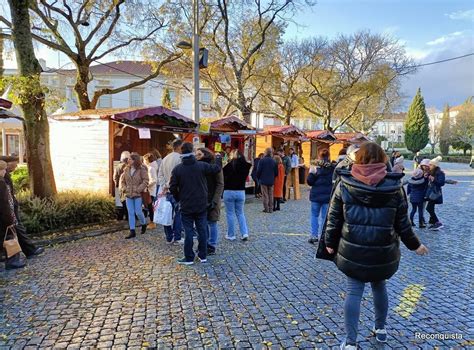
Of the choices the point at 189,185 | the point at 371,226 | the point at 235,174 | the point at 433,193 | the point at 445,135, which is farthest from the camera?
the point at 445,135

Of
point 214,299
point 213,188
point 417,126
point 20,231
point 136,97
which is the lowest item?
point 214,299

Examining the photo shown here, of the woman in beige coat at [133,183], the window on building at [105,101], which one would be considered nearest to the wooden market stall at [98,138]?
the woman in beige coat at [133,183]

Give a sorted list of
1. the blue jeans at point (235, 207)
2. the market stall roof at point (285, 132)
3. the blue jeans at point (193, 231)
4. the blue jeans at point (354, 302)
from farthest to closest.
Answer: the market stall roof at point (285, 132) → the blue jeans at point (235, 207) → the blue jeans at point (193, 231) → the blue jeans at point (354, 302)

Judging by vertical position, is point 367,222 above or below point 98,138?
below

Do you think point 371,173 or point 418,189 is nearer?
point 371,173

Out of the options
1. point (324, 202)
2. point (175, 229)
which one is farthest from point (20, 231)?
point (324, 202)

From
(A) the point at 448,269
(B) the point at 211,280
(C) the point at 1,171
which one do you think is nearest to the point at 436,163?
(A) the point at 448,269

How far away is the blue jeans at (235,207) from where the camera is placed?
22.3 feet

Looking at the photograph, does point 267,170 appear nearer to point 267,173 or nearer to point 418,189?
point 267,173

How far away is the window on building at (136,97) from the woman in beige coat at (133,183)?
125 feet

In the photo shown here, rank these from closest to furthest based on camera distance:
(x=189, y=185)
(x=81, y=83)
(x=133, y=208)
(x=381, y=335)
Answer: (x=381, y=335), (x=189, y=185), (x=133, y=208), (x=81, y=83)

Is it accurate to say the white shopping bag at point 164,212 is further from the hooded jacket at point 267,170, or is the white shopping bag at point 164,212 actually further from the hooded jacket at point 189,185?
the hooded jacket at point 267,170

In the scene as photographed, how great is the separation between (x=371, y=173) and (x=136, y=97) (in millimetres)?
43335

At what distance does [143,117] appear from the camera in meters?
9.99
